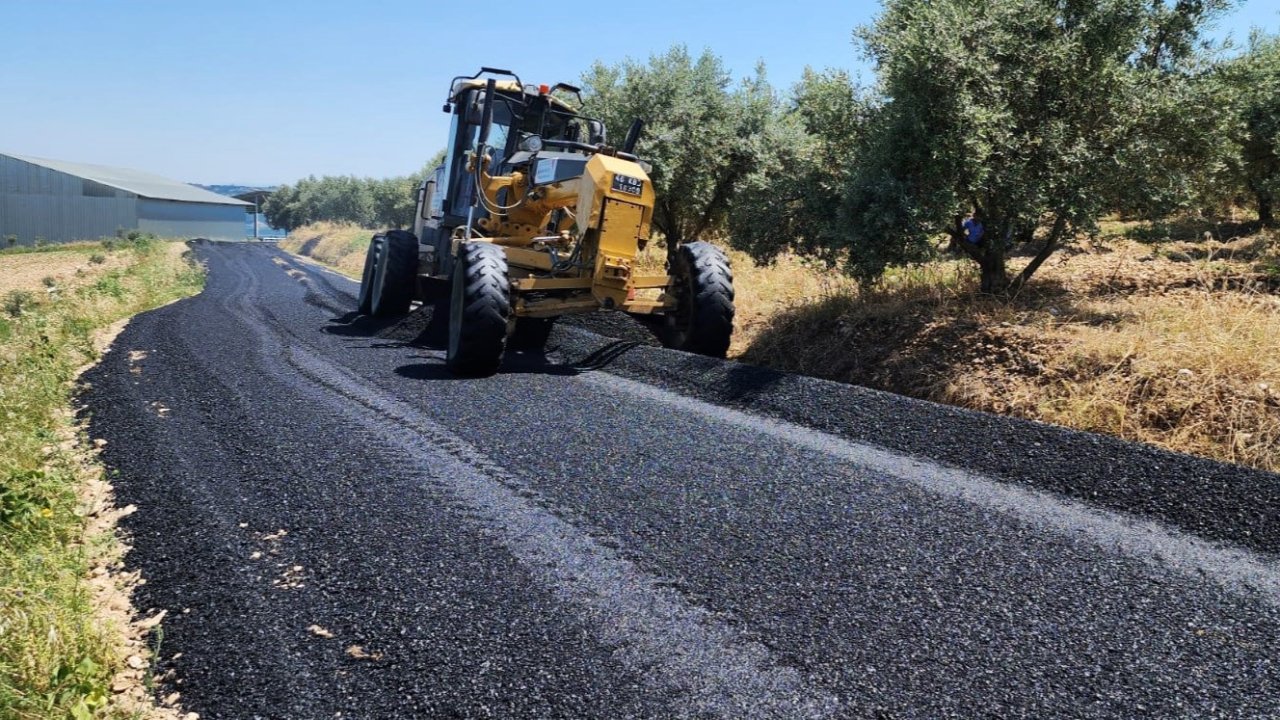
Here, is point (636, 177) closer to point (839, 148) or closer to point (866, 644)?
point (839, 148)

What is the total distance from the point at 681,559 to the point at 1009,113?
256 inches

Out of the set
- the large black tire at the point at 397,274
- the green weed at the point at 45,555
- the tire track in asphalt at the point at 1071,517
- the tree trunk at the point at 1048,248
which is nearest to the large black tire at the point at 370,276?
the large black tire at the point at 397,274

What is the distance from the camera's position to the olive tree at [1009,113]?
28.0ft

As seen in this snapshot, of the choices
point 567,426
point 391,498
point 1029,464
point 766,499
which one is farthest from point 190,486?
point 1029,464

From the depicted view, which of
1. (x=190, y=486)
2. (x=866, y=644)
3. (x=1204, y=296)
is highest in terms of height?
(x=1204, y=296)

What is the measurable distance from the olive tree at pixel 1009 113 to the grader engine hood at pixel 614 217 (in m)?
2.28

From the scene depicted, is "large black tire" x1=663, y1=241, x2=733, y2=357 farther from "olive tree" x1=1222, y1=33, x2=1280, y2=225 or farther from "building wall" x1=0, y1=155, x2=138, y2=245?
"building wall" x1=0, y1=155, x2=138, y2=245

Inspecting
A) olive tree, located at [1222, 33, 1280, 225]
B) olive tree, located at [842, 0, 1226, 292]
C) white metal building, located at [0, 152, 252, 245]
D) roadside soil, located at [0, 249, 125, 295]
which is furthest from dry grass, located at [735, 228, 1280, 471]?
white metal building, located at [0, 152, 252, 245]

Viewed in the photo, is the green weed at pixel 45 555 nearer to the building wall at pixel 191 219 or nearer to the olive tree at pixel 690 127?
the olive tree at pixel 690 127

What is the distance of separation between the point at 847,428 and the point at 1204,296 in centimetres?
442

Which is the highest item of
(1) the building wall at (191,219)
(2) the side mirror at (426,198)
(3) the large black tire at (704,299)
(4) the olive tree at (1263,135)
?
(4) the olive tree at (1263,135)

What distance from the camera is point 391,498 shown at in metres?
4.95

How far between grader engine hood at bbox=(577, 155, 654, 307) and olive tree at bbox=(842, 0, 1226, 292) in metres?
2.28

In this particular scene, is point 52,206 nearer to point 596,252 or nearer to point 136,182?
point 136,182
